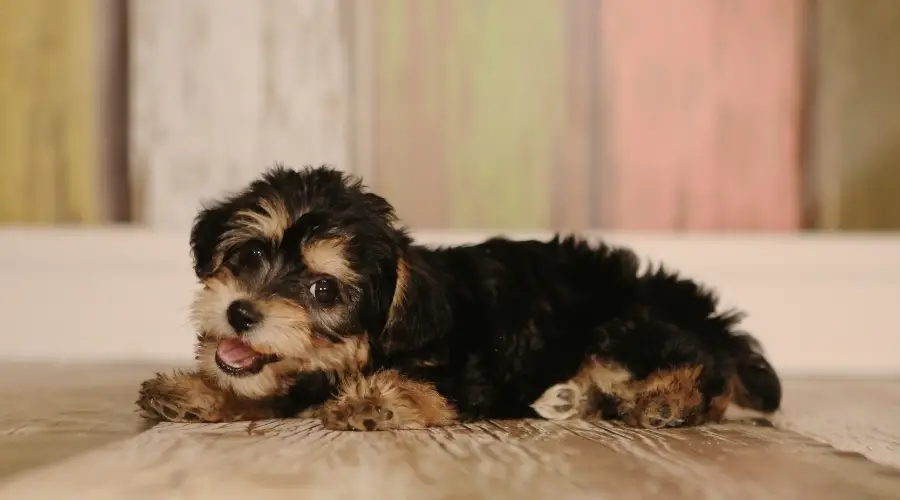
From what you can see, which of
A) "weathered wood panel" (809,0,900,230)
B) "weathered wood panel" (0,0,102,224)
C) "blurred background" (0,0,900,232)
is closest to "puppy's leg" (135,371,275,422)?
"blurred background" (0,0,900,232)

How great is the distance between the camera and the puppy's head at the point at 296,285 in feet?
5.70

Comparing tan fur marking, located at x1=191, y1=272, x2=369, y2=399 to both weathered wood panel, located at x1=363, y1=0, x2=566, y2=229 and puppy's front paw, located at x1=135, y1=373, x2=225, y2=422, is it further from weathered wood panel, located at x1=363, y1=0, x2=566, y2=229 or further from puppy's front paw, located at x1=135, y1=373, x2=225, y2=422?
weathered wood panel, located at x1=363, y1=0, x2=566, y2=229

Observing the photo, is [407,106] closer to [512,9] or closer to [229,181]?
[512,9]

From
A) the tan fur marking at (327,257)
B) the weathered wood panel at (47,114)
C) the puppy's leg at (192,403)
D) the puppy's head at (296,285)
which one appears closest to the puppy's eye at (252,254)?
the puppy's head at (296,285)

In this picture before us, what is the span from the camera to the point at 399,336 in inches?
72.6

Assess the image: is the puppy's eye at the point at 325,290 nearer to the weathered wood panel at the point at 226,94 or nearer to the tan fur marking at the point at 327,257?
the tan fur marking at the point at 327,257

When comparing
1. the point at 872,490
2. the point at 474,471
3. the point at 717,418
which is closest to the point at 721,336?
the point at 717,418

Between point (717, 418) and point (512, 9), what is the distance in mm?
1908

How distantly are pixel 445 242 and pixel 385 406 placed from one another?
140 cm

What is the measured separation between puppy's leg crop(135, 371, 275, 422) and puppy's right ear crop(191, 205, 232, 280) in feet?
0.90

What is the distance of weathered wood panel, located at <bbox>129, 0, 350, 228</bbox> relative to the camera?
3105mm

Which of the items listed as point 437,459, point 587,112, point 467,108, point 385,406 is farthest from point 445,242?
point 437,459

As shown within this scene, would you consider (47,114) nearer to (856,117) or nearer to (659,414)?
(659,414)

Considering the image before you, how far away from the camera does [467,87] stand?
10.3 feet
